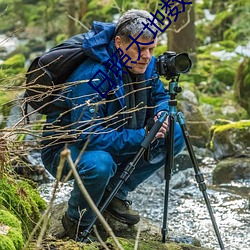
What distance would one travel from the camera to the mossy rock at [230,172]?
6176mm

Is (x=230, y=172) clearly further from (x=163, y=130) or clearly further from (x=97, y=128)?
(x=97, y=128)

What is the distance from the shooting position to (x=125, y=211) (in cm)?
372

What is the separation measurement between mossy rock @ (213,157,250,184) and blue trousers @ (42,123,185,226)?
8.54 ft

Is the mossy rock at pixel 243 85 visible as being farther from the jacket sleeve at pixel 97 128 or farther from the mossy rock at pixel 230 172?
the jacket sleeve at pixel 97 128

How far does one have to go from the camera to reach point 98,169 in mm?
3158

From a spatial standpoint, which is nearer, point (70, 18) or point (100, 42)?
point (100, 42)

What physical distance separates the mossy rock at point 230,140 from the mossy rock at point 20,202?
390 cm

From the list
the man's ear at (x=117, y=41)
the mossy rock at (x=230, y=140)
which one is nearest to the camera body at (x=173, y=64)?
the man's ear at (x=117, y=41)

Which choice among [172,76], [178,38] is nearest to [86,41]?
[172,76]

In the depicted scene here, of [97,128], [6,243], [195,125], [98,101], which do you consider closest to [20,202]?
[97,128]

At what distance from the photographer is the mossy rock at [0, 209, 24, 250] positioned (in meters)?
2.27

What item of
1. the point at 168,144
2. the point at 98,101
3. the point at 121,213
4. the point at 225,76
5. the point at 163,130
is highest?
the point at 98,101

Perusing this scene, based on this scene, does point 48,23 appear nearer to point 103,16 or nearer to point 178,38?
point 103,16

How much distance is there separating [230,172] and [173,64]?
10.6 ft
